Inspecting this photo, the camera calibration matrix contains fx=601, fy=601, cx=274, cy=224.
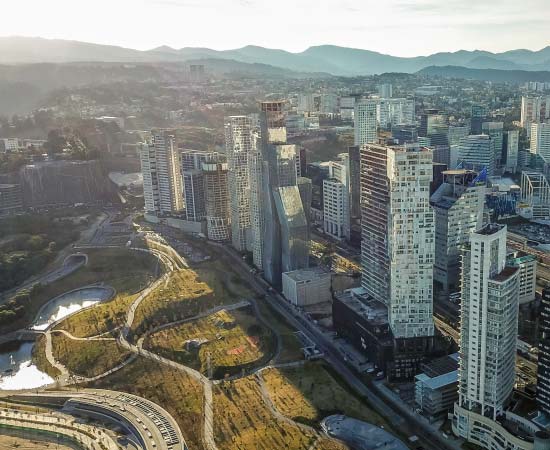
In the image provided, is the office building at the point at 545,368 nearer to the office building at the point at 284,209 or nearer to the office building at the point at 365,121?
the office building at the point at 284,209

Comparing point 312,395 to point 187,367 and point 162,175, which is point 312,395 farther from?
point 162,175

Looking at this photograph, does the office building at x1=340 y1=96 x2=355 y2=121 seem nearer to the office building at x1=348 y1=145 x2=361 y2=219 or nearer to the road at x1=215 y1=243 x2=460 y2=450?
the office building at x1=348 y1=145 x2=361 y2=219

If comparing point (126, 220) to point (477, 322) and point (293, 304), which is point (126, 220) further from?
point (477, 322)

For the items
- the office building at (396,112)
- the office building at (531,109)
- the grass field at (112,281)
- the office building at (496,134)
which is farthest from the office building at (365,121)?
the grass field at (112,281)

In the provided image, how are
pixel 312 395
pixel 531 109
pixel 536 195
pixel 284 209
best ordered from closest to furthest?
pixel 312 395 → pixel 284 209 → pixel 536 195 → pixel 531 109

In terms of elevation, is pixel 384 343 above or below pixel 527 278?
below

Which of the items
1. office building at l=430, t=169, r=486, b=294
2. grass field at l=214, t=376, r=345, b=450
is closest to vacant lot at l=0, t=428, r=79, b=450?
grass field at l=214, t=376, r=345, b=450

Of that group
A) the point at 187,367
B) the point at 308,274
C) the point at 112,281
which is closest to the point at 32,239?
the point at 112,281
